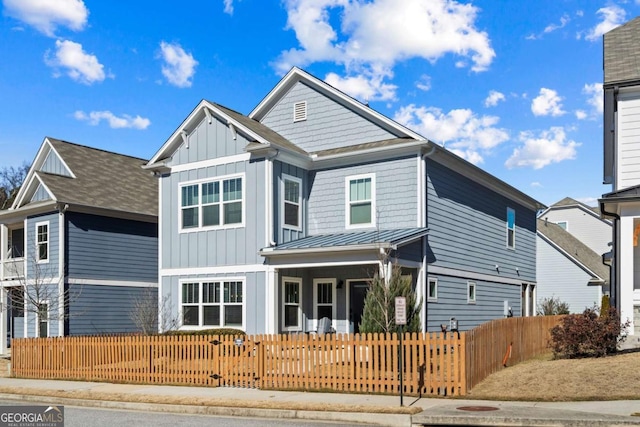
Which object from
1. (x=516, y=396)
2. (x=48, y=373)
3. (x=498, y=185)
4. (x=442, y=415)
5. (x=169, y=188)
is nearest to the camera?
(x=442, y=415)

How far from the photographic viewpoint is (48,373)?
66.4ft

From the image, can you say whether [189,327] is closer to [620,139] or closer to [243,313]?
[243,313]

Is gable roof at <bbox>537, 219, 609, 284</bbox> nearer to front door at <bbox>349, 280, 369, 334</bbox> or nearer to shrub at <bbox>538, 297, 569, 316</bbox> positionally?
shrub at <bbox>538, 297, 569, 316</bbox>

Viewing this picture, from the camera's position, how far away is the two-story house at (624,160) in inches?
688

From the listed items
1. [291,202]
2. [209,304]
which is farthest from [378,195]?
[209,304]

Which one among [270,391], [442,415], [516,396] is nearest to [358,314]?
[270,391]

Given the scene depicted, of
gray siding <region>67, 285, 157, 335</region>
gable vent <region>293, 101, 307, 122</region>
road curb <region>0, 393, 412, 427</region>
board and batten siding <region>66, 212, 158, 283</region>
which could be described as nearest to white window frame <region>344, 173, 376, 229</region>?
A: gable vent <region>293, 101, 307, 122</region>

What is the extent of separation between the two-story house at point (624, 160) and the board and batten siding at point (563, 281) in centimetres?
1691

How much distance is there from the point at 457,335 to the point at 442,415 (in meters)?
2.53

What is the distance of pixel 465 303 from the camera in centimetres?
2488

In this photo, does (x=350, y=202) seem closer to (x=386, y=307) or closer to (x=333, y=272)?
(x=333, y=272)

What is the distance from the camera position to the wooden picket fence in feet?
47.5

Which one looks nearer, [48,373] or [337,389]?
[337,389]

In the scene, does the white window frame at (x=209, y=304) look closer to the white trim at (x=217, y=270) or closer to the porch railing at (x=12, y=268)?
the white trim at (x=217, y=270)
